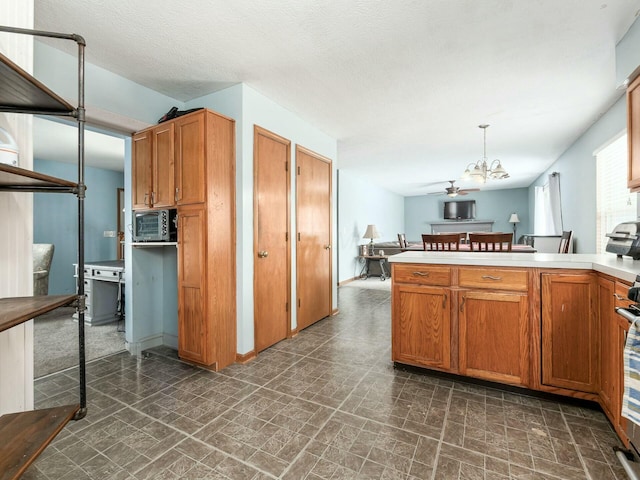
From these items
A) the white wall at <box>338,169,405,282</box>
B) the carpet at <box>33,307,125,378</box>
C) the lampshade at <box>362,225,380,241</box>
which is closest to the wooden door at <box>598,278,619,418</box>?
the carpet at <box>33,307,125,378</box>

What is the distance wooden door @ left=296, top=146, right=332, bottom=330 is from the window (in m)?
3.20

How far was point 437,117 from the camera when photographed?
3.68m

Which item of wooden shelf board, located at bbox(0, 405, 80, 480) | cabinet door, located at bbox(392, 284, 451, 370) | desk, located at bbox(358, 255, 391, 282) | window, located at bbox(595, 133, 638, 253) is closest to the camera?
wooden shelf board, located at bbox(0, 405, 80, 480)

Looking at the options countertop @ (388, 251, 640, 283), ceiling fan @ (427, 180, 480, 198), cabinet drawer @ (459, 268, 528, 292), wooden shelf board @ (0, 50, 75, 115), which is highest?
ceiling fan @ (427, 180, 480, 198)

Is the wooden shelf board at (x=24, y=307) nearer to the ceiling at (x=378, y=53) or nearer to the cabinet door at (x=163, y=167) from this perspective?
the cabinet door at (x=163, y=167)

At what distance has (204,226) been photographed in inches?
98.7

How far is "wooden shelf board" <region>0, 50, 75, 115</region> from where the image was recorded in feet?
3.23

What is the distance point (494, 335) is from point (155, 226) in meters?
2.99

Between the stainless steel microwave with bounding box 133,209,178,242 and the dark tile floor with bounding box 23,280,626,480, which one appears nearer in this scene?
the dark tile floor with bounding box 23,280,626,480

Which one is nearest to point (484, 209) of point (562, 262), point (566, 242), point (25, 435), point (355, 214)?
point (355, 214)

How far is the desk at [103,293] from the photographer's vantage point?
3658 mm

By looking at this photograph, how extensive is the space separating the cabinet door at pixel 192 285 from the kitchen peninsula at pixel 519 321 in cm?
161

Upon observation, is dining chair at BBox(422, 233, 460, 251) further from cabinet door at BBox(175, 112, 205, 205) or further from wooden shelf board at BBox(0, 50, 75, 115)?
wooden shelf board at BBox(0, 50, 75, 115)

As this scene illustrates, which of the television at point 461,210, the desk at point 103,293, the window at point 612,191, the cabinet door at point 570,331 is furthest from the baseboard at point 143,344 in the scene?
the television at point 461,210
